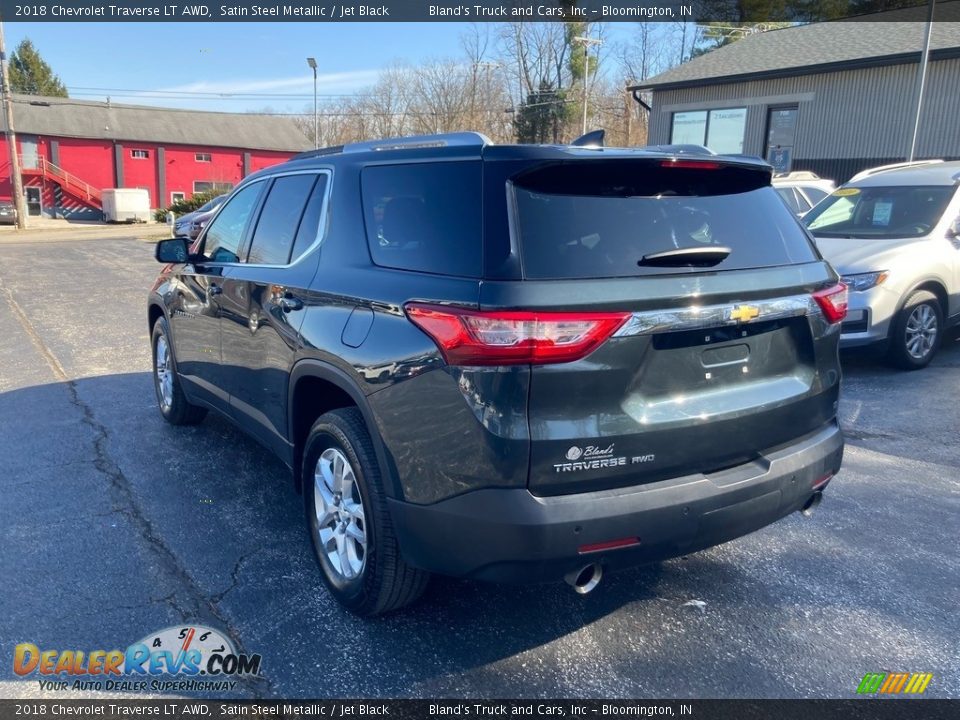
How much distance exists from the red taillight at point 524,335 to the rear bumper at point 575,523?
17.6 inches

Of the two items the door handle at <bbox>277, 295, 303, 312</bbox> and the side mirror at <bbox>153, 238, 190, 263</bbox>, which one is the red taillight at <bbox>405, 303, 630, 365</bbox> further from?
the side mirror at <bbox>153, 238, 190, 263</bbox>

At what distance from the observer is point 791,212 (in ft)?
11.3

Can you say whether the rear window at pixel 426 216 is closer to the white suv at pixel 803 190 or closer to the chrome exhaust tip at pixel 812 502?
the chrome exhaust tip at pixel 812 502

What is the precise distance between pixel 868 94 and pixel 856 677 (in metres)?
22.3

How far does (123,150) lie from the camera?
51719 millimetres

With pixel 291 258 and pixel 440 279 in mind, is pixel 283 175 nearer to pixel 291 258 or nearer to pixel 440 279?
pixel 291 258

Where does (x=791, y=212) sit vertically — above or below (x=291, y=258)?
above

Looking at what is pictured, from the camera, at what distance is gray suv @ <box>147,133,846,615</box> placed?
2.55 meters

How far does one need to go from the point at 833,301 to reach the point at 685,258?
0.89 metres

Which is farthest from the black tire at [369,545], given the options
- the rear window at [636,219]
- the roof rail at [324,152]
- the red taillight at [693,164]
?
the red taillight at [693,164]

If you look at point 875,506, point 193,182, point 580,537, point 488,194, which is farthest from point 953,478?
point 193,182

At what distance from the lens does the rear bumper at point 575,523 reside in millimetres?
2547

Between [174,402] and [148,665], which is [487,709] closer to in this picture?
[148,665]

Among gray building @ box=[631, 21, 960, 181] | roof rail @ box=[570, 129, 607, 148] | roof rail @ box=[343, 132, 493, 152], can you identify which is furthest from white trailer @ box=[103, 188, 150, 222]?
roof rail @ box=[570, 129, 607, 148]
